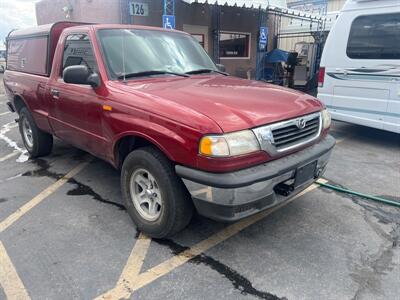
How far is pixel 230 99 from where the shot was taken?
9.68ft

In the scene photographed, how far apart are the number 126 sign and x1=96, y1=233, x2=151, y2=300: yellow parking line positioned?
33.6 ft

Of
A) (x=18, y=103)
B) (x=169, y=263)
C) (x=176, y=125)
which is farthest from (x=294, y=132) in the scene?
(x=18, y=103)

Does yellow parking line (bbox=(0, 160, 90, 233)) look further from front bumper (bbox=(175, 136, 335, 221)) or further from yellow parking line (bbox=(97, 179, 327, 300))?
front bumper (bbox=(175, 136, 335, 221))

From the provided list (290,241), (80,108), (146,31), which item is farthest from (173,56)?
(290,241)

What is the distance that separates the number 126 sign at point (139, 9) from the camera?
11719 mm

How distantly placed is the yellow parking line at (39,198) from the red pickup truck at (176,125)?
674mm

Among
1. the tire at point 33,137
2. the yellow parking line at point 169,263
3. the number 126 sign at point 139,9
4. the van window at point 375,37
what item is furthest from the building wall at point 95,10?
the yellow parking line at point 169,263

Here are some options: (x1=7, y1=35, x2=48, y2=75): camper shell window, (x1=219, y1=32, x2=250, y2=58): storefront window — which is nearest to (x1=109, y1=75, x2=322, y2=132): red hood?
(x1=7, y1=35, x2=48, y2=75): camper shell window

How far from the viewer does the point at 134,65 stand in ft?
11.8

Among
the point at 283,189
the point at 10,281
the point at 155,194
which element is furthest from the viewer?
the point at 155,194

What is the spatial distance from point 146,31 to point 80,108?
119cm

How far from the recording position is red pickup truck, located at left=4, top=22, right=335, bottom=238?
2.56 m

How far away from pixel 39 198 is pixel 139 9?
31.2 feet

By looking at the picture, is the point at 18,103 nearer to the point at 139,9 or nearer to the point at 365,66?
the point at 365,66
